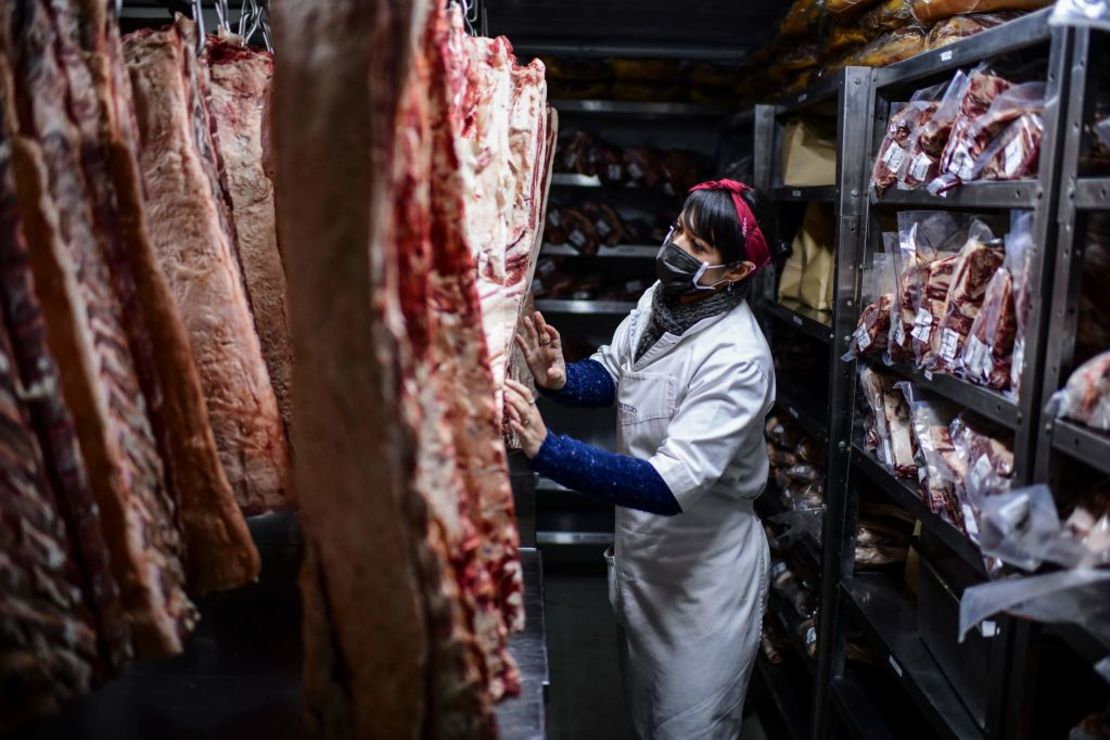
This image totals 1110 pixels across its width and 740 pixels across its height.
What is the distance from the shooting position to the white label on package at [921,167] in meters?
2.05

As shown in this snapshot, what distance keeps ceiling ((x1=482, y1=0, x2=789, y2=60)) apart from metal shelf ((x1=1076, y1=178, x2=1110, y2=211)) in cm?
245

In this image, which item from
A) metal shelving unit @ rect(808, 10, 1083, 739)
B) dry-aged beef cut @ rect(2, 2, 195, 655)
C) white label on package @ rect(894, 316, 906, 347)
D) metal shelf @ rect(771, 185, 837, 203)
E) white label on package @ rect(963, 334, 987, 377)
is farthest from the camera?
metal shelf @ rect(771, 185, 837, 203)

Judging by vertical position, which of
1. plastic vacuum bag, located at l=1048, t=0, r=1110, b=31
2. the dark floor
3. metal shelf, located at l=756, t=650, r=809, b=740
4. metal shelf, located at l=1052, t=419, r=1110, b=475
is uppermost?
plastic vacuum bag, located at l=1048, t=0, r=1110, b=31

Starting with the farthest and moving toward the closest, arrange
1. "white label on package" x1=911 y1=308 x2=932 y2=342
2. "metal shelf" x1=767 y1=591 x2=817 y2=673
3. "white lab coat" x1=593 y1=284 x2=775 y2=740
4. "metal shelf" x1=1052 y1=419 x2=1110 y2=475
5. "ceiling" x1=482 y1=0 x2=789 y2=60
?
"ceiling" x1=482 y1=0 x2=789 y2=60 → "metal shelf" x1=767 y1=591 x2=817 y2=673 → "white lab coat" x1=593 y1=284 x2=775 y2=740 → "white label on package" x1=911 y1=308 x2=932 y2=342 → "metal shelf" x1=1052 y1=419 x2=1110 y2=475

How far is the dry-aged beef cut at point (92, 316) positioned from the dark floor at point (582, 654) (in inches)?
86.1

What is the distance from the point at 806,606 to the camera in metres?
3.13

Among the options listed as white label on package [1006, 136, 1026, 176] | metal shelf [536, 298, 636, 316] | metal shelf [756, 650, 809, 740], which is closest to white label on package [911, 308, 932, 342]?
white label on package [1006, 136, 1026, 176]

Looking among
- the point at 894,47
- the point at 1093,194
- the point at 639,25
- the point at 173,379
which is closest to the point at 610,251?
the point at 639,25

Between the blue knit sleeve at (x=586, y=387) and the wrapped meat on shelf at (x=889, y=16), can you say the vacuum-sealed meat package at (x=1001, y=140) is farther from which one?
the blue knit sleeve at (x=586, y=387)

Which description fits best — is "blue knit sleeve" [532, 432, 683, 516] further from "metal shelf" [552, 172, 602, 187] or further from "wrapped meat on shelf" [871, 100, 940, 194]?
"metal shelf" [552, 172, 602, 187]

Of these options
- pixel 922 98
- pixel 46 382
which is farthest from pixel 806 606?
pixel 46 382

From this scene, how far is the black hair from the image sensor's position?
7.61 feet

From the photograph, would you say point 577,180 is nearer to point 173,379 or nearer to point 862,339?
A: point 862,339

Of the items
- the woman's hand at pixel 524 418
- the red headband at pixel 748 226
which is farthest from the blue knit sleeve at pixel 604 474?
the red headband at pixel 748 226
